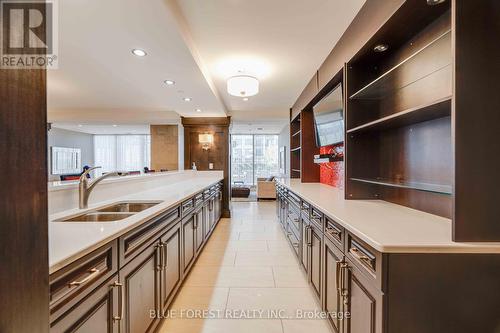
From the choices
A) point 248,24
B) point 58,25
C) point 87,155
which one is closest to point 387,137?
point 248,24

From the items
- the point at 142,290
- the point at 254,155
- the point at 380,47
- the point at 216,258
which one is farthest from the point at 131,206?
the point at 254,155

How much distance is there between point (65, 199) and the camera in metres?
1.84

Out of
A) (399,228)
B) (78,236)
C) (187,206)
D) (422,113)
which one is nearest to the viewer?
(78,236)

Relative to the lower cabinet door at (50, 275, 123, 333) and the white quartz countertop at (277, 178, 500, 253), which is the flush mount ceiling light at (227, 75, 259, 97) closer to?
the white quartz countertop at (277, 178, 500, 253)

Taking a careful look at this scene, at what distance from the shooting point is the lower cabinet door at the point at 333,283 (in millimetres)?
1530

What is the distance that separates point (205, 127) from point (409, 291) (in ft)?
17.7

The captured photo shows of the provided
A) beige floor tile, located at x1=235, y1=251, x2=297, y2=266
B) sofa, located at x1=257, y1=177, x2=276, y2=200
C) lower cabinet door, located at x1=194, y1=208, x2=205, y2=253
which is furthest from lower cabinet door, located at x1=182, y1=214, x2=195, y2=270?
sofa, located at x1=257, y1=177, x2=276, y2=200

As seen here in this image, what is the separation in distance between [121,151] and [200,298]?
32.0 feet

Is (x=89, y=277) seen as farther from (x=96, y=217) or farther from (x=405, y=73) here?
(x=405, y=73)

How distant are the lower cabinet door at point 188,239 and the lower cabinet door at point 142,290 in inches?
28.0

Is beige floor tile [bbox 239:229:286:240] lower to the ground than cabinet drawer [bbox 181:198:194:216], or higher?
lower

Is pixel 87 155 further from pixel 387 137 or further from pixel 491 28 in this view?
pixel 491 28

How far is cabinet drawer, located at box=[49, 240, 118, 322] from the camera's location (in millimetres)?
875

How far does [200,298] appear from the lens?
2281 millimetres
